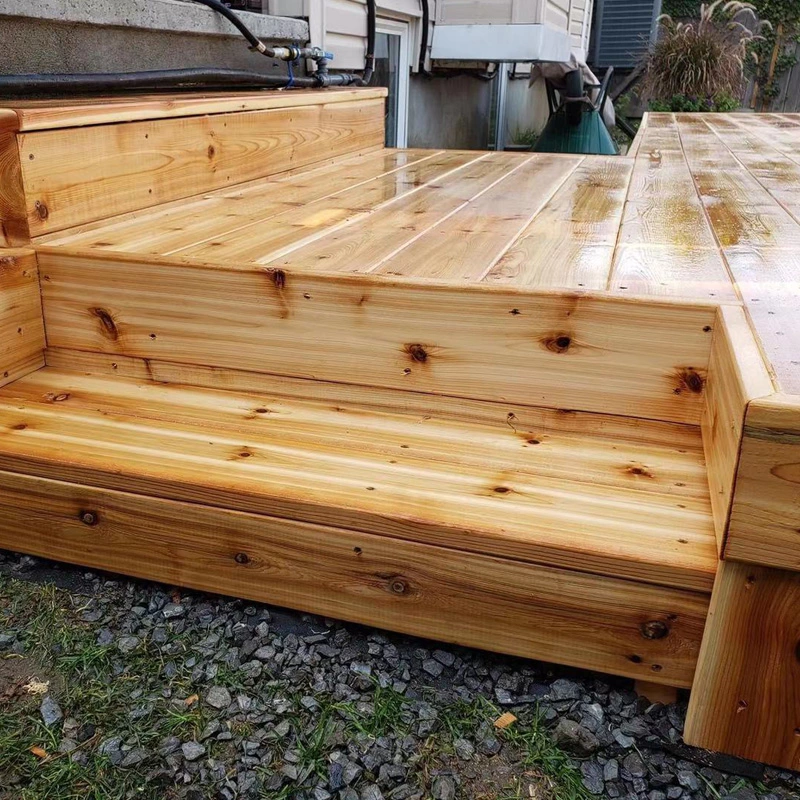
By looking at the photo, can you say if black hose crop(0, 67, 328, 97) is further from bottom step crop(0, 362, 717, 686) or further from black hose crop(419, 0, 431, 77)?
black hose crop(419, 0, 431, 77)

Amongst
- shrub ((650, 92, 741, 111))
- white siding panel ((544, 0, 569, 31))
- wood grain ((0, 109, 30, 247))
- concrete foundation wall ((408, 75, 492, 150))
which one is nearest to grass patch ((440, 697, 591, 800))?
wood grain ((0, 109, 30, 247))

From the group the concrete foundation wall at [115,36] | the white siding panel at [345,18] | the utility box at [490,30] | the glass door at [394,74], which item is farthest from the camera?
the utility box at [490,30]

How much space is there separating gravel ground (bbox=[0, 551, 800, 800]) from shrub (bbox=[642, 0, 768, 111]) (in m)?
9.21

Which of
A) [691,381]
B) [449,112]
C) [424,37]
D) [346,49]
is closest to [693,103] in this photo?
[449,112]

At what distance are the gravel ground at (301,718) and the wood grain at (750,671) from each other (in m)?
0.03

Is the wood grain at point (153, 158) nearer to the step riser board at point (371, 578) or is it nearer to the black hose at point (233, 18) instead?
the black hose at point (233, 18)

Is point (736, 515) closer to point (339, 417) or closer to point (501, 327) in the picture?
point (501, 327)

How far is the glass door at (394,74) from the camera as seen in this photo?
4.81m

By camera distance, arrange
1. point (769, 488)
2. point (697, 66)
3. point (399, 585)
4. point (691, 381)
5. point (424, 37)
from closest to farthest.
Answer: point (769, 488) → point (399, 585) → point (691, 381) → point (424, 37) → point (697, 66)

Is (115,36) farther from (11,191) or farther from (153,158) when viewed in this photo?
(11,191)

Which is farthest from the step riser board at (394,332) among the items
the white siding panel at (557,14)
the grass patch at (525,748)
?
the white siding panel at (557,14)

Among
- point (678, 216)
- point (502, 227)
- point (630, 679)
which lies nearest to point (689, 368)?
point (630, 679)

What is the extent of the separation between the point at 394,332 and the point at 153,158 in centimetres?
89

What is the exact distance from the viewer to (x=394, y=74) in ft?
16.7
